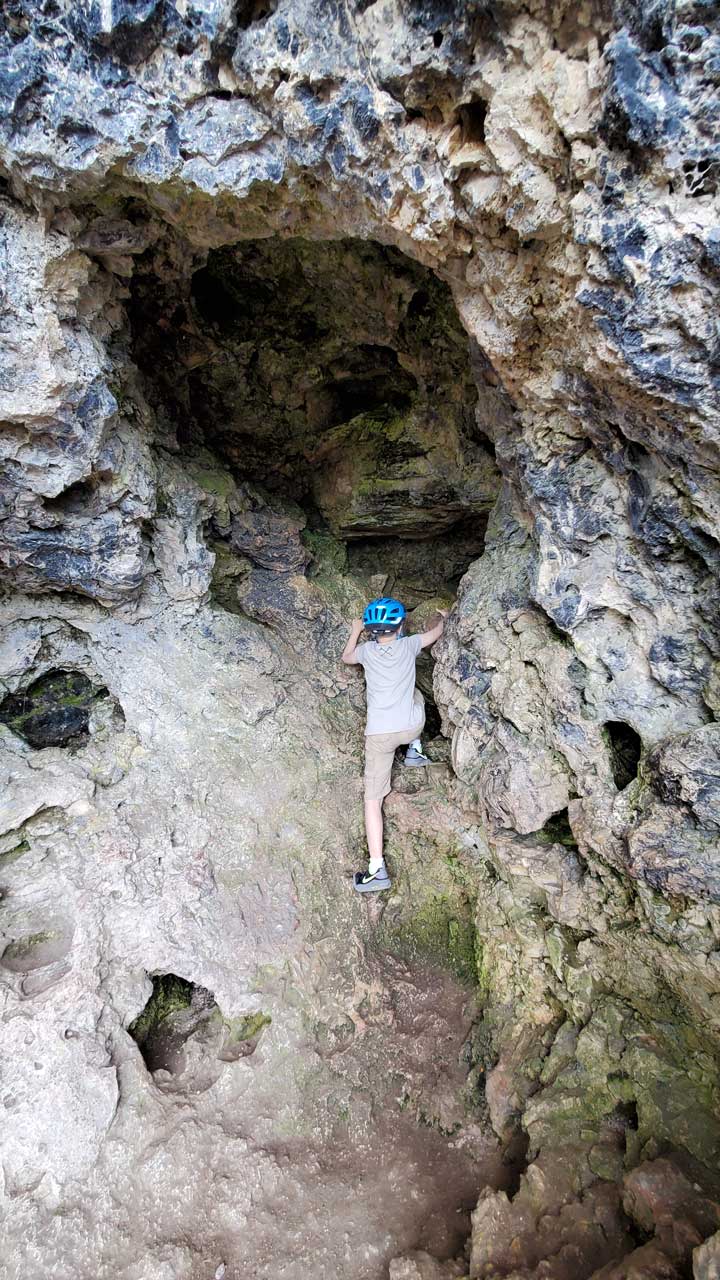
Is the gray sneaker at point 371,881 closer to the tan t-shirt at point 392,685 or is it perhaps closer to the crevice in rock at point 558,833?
the tan t-shirt at point 392,685

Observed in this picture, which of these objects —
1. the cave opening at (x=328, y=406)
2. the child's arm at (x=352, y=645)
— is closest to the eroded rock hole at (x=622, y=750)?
the cave opening at (x=328, y=406)

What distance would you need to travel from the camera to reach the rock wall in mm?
2064

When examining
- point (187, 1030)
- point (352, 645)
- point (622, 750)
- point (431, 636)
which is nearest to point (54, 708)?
point (352, 645)

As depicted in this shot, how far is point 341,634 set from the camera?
4715 millimetres

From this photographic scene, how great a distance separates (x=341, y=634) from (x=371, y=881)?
6.17 ft

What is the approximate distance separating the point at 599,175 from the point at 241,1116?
4.79 m

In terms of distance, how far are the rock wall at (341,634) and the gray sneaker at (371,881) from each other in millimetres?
156

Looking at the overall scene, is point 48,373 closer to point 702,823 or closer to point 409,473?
point 409,473

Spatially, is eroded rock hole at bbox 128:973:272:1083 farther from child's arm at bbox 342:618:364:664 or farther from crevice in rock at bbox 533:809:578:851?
child's arm at bbox 342:618:364:664

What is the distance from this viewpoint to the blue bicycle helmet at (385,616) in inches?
168

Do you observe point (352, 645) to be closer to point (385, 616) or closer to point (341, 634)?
point (341, 634)

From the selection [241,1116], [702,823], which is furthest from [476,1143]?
[702,823]

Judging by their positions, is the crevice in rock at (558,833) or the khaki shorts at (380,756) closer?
the crevice in rock at (558,833)

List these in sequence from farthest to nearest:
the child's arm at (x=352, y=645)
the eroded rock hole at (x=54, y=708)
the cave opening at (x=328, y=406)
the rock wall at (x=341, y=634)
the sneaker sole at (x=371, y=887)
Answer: the child's arm at (x=352, y=645)
the sneaker sole at (x=371, y=887)
the eroded rock hole at (x=54, y=708)
the cave opening at (x=328, y=406)
the rock wall at (x=341, y=634)
